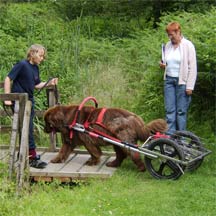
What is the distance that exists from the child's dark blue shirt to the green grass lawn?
1353 mm

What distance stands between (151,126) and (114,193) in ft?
4.34

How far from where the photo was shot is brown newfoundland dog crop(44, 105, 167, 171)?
7477 millimetres

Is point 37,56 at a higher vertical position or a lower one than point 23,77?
higher

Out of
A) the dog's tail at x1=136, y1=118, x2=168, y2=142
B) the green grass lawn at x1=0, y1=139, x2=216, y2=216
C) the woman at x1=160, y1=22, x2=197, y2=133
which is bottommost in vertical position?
the green grass lawn at x1=0, y1=139, x2=216, y2=216

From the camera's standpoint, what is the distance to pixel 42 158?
27.3 ft

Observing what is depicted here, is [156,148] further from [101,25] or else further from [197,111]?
[101,25]

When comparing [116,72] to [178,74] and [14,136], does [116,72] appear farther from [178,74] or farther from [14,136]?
[14,136]

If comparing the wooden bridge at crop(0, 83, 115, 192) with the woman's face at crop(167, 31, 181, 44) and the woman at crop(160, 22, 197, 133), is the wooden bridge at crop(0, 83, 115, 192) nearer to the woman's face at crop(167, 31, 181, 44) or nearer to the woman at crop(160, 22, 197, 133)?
the woman at crop(160, 22, 197, 133)

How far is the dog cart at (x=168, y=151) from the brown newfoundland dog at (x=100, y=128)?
125mm

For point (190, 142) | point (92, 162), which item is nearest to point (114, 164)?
point (92, 162)

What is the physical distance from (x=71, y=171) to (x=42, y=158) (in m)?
1.04

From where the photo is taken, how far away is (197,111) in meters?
10.0

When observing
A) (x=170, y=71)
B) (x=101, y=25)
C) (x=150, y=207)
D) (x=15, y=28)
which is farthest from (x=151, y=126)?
(x=101, y=25)

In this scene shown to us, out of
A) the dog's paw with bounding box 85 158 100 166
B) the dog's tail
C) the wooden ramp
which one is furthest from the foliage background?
the dog's tail
